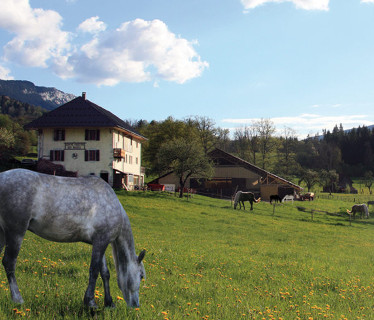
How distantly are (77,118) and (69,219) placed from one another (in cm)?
4661

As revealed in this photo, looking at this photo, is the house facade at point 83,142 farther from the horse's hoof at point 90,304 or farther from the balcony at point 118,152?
the horse's hoof at point 90,304

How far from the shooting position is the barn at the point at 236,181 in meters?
63.5

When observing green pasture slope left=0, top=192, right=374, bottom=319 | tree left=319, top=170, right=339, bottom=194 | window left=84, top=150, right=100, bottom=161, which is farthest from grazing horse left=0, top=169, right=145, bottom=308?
tree left=319, top=170, right=339, bottom=194

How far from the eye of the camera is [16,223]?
200 inches

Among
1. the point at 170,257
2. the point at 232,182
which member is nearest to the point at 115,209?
the point at 170,257

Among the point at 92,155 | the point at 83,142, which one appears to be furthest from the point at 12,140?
the point at 92,155

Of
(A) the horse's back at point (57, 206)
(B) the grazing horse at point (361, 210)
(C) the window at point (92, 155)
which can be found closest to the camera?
(A) the horse's back at point (57, 206)

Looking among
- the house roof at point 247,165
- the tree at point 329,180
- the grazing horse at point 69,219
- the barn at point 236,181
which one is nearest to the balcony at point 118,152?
the barn at point 236,181

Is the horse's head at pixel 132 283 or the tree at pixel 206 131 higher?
the tree at pixel 206 131

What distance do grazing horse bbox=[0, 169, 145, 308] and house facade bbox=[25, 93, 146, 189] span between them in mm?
43256

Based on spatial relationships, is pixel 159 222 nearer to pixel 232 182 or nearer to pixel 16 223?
pixel 16 223

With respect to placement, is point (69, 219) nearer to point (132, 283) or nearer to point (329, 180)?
point (132, 283)

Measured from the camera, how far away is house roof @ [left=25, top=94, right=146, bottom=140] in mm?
48531

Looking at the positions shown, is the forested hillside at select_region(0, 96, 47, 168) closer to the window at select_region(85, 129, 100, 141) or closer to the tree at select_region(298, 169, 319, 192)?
the window at select_region(85, 129, 100, 141)
